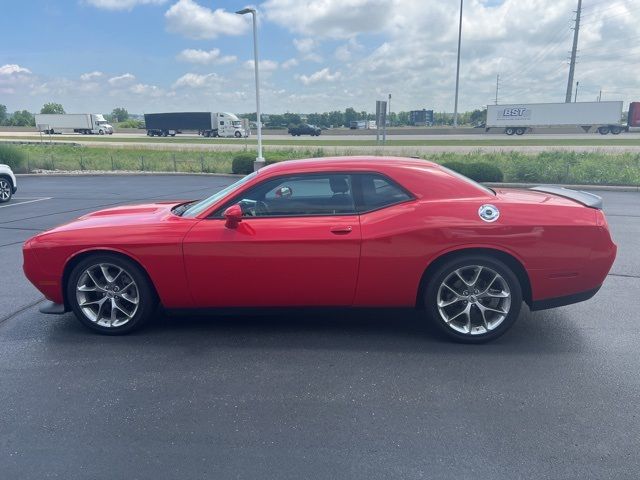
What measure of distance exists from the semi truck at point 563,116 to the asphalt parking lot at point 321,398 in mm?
54406

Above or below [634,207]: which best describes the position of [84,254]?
above

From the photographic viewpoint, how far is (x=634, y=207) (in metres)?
11.7

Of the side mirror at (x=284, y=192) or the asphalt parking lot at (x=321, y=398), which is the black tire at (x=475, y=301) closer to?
the asphalt parking lot at (x=321, y=398)

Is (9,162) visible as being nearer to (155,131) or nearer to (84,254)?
(84,254)

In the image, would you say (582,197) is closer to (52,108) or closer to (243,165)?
(243,165)

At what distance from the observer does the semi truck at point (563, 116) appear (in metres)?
51.0

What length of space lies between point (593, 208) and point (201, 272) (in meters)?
3.25

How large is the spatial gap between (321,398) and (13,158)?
23.7 meters

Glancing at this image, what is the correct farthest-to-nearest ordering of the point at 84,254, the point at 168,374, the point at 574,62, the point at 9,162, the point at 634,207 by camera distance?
the point at 574,62, the point at 9,162, the point at 634,207, the point at 84,254, the point at 168,374

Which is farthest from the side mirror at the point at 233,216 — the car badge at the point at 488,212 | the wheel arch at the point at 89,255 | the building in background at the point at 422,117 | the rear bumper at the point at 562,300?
the building in background at the point at 422,117

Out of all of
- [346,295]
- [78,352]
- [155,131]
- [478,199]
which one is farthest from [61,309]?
[155,131]

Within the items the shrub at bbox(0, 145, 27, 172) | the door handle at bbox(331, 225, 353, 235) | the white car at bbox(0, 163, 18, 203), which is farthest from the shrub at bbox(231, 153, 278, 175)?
the door handle at bbox(331, 225, 353, 235)

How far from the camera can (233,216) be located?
390 cm

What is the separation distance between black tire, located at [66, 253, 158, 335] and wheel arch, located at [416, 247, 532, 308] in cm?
225
